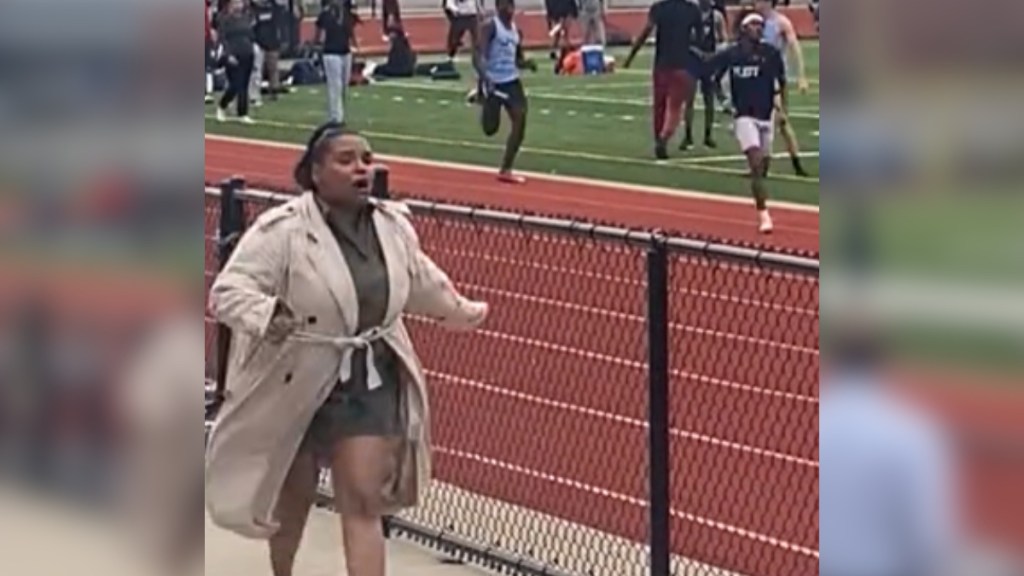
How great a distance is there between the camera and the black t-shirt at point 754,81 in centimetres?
1933

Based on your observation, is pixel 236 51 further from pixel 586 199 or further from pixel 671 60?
pixel 586 199

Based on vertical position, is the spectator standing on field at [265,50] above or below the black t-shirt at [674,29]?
below

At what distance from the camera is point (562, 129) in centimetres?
3086

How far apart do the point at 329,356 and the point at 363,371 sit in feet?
0.42

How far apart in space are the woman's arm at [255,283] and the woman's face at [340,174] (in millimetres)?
154

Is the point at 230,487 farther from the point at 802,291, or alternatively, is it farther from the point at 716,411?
the point at 716,411

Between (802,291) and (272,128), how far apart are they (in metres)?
25.1

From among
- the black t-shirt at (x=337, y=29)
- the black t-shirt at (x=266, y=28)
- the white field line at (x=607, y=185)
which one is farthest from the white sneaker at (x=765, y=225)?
the black t-shirt at (x=266, y=28)

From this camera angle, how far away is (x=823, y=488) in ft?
5.55

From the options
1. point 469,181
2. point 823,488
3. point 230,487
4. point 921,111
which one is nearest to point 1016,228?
point 921,111

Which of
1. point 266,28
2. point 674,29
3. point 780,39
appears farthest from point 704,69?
point 266,28

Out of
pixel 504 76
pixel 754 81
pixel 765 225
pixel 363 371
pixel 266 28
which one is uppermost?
pixel 363 371

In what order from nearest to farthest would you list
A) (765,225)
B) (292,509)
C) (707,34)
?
(292,509)
(765,225)
(707,34)

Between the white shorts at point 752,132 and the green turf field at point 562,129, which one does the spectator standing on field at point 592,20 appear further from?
the white shorts at point 752,132
